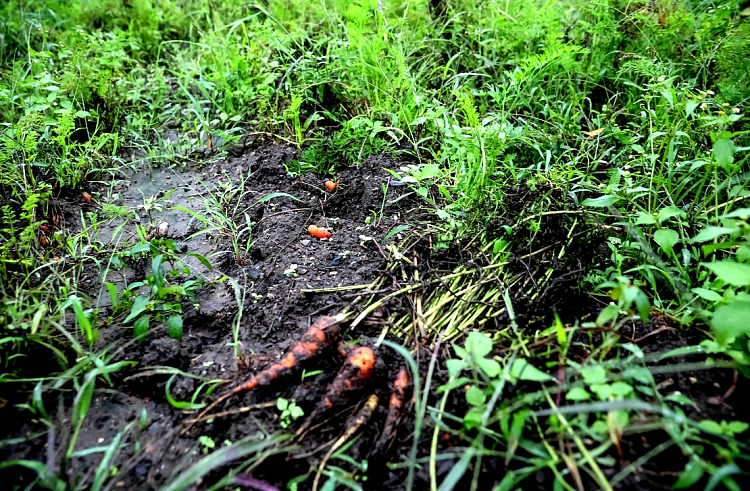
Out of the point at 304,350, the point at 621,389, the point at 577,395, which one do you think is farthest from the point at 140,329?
the point at 621,389

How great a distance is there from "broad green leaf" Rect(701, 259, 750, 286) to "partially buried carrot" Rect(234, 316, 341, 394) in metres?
1.13

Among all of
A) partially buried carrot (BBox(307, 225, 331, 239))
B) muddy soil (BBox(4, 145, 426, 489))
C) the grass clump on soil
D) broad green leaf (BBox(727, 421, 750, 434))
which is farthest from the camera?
partially buried carrot (BBox(307, 225, 331, 239))

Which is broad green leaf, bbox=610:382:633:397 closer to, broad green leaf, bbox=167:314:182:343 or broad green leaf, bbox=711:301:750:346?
broad green leaf, bbox=711:301:750:346

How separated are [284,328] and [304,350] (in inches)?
8.7

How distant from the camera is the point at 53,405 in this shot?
60.3 inches

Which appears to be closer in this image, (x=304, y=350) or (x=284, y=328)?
(x=304, y=350)

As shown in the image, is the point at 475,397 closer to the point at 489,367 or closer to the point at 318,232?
the point at 489,367

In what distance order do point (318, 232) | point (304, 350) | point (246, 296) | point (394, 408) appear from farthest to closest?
point (318, 232) → point (246, 296) → point (304, 350) → point (394, 408)

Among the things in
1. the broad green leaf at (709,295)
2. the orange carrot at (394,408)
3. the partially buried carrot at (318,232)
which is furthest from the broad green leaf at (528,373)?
the partially buried carrot at (318,232)

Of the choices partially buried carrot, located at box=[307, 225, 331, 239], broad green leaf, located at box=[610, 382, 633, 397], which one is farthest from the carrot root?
partially buried carrot, located at box=[307, 225, 331, 239]

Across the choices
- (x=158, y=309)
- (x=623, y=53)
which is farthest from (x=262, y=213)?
(x=623, y=53)

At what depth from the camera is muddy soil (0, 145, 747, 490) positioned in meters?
1.38

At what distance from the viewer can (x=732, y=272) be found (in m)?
1.34

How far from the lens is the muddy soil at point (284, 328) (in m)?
1.38
